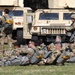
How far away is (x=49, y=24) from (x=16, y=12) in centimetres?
286

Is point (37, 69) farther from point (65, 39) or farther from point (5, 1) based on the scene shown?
point (5, 1)

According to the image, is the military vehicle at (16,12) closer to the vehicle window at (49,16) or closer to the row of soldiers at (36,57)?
the vehicle window at (49,16)

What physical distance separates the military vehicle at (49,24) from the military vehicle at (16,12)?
873mm

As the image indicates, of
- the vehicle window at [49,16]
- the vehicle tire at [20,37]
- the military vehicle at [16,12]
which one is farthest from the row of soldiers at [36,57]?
the military vehicle at [16,12]

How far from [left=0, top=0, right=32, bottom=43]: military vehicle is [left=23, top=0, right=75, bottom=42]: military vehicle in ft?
2.86

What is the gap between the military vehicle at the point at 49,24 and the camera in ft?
70.0

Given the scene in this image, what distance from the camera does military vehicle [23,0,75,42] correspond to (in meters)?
21.3

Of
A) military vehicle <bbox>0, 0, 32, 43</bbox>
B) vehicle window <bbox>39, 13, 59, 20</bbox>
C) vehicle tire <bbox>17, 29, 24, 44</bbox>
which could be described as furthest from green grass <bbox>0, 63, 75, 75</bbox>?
military vehicle <bbox>0, 0, 32, 43</bbox>

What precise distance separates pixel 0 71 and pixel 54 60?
1.93m

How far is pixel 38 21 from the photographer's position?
21.8m

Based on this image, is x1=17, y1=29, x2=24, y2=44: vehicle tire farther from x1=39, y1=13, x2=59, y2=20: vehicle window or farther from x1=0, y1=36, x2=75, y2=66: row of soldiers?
x1=0, y1=36, x2=75, y2=66: row of soldiers

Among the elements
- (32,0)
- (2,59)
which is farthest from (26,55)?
(32,0)

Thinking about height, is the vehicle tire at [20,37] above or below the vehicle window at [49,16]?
below

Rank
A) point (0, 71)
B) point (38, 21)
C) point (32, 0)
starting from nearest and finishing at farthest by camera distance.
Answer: point (0, 71), point (38, 21), point (32, 0)
